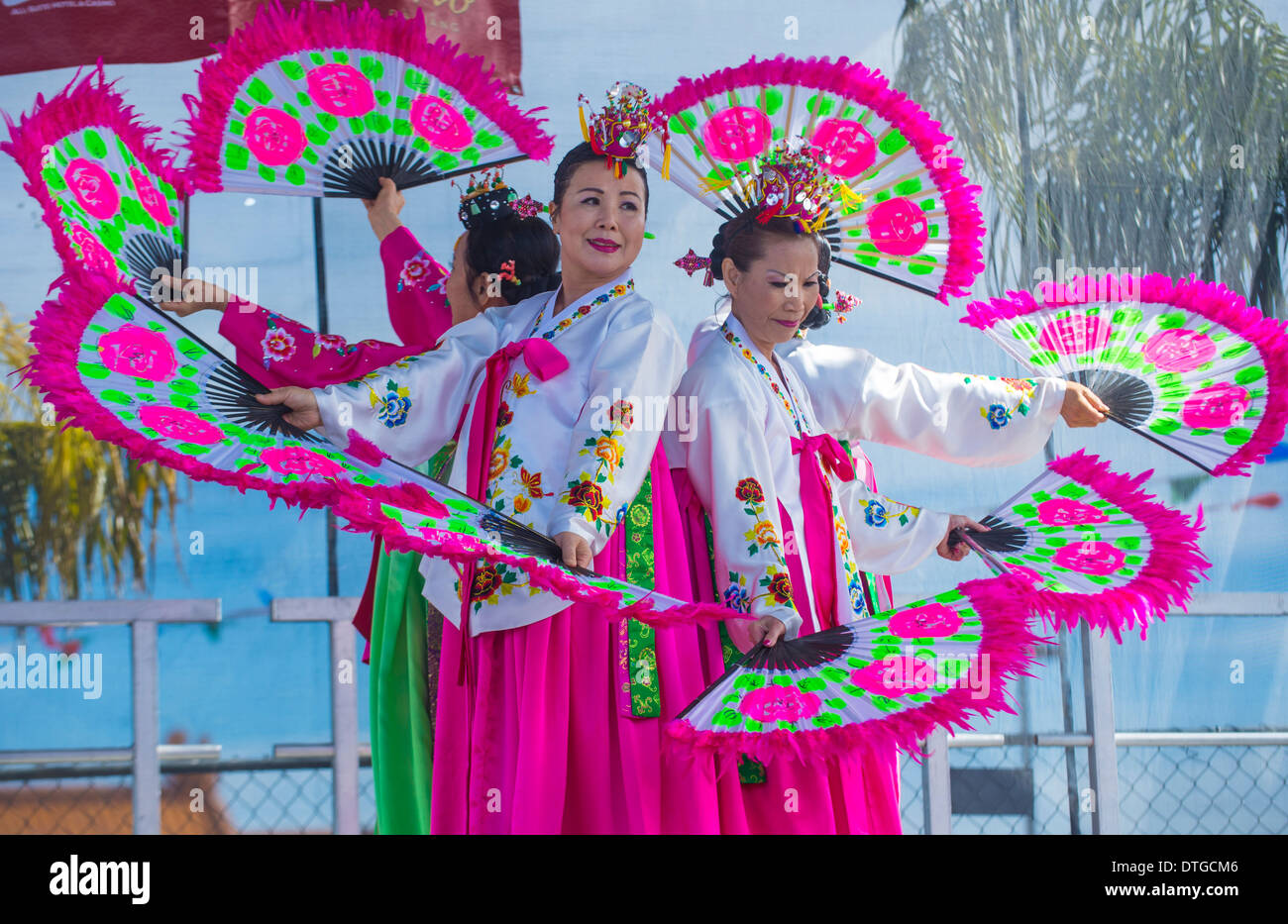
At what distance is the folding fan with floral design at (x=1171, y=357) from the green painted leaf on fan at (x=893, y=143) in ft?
1.16

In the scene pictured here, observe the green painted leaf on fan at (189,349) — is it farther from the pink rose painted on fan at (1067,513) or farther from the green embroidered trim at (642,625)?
the pink rose painted on fan at (1067,513)

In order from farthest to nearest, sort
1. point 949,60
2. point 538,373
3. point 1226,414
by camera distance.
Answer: point 949,60, point 1226,414, point 538,373

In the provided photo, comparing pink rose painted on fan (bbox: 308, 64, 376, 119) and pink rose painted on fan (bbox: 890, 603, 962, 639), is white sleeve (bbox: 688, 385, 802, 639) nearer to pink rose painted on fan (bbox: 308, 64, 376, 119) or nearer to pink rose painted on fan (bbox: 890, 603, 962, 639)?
pink rose painted on fan (bbox: 890, 603, 962, 639)

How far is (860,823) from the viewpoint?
2402 mm

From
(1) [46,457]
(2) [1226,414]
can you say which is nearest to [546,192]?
(1) [46,457]

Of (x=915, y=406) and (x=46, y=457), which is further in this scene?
(x=46, y=457)

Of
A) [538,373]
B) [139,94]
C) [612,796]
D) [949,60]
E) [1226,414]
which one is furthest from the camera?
[949,60]

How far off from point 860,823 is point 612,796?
45 cm

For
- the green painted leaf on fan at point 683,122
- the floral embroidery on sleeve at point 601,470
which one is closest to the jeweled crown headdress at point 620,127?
the green painted leaf on fan at point 683,122

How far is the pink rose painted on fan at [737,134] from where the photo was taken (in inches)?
107

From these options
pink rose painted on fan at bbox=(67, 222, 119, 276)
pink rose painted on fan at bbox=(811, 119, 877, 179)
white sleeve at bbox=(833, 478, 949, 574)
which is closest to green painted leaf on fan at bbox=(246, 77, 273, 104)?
pink rose painted on fan at bbox=(67, 222, 119, 276)

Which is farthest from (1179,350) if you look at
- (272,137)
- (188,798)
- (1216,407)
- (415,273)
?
(188,798)

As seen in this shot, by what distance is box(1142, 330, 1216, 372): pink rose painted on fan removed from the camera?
2771 mm
